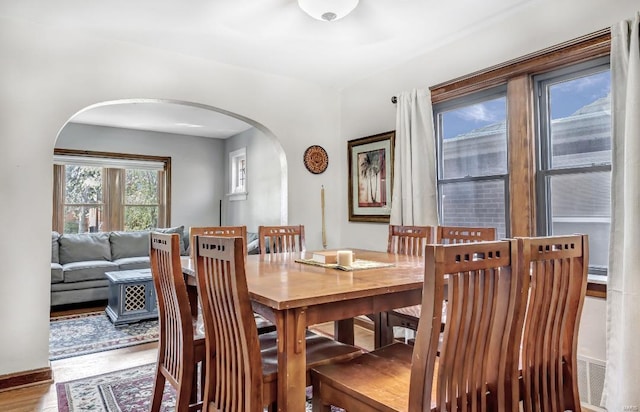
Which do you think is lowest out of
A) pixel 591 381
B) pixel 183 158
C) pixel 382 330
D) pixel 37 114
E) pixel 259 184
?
pixel 591 381

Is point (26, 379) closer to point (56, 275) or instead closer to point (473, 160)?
point (56, 275)

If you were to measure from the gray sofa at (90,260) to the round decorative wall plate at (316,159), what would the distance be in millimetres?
2592

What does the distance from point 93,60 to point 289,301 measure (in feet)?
8.69

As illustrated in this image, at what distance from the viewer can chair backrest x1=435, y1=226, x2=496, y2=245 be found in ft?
7.63

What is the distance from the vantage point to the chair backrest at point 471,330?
1084mm

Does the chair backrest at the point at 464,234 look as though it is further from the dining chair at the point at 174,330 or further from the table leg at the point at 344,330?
the dining chair at the point at 174,330

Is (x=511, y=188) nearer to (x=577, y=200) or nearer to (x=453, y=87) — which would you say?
(x=577, y=200)

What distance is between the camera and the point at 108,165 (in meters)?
6.21

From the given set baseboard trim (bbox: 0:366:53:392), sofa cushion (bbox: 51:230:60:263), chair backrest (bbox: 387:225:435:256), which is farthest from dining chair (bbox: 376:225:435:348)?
sofa cushion (bbox: 51:230:60:263)

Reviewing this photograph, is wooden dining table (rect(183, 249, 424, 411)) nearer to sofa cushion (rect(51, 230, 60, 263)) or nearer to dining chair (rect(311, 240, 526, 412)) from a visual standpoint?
dining chair (rect(311, 240, 526, 412))

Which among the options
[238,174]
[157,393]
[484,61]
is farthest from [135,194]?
[484,61]

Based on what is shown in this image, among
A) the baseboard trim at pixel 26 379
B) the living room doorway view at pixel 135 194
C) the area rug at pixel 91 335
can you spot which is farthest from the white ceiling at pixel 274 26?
the area rug at pixel 91 335

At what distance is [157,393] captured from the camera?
1948 mm

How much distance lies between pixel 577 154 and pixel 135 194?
20.2ft
